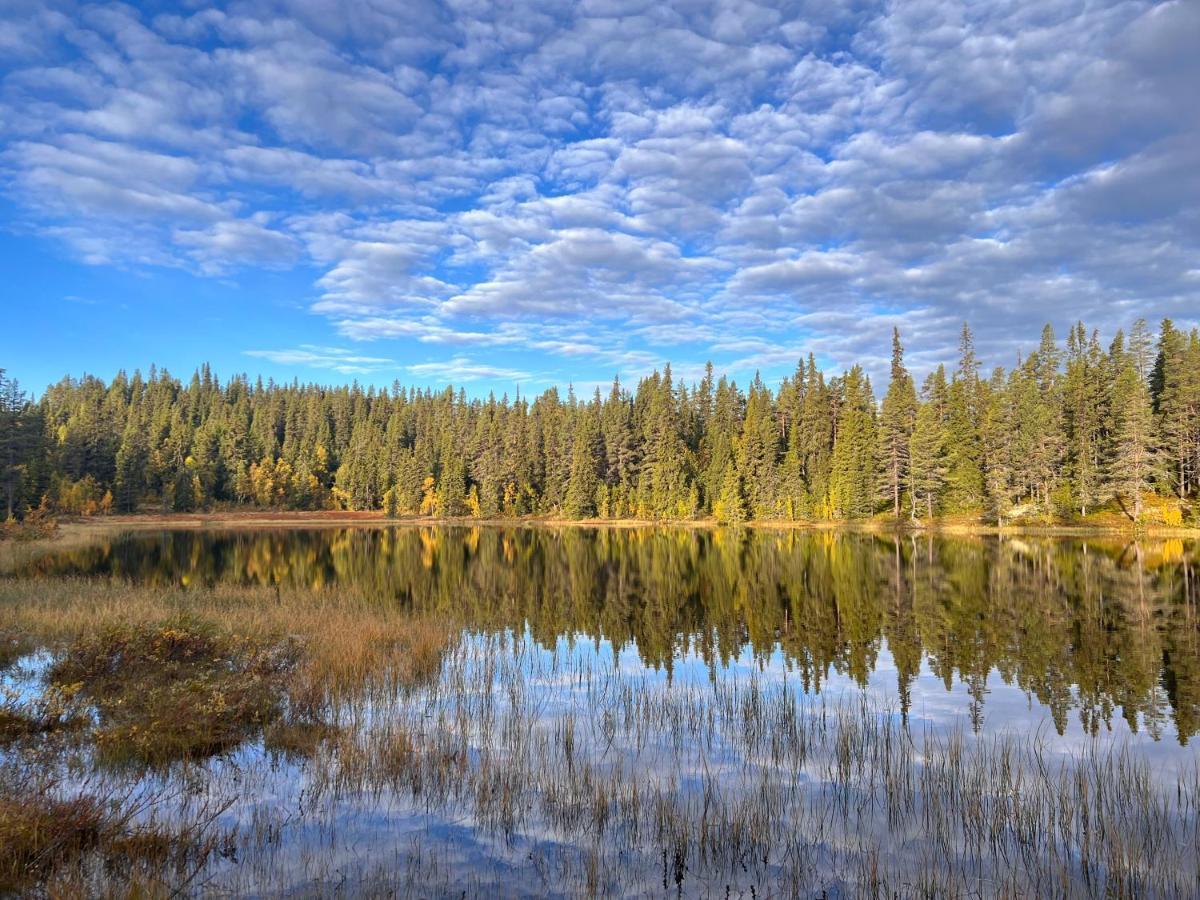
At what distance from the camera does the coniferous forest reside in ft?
250

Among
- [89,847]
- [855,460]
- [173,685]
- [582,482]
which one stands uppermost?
[855,460]

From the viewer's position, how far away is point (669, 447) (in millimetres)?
109562

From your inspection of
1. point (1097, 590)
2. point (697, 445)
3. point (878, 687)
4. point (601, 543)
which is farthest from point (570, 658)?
point (697, 445)

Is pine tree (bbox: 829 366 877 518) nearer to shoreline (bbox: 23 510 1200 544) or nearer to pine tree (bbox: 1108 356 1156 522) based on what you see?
shoreline (bbox: 23 510 1200 544)

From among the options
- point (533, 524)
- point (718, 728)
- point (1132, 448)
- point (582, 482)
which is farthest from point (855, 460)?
point (718, 728)

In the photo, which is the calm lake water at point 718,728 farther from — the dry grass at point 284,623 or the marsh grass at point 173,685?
the dry grass at point 284,623

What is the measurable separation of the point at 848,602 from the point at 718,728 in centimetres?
1827

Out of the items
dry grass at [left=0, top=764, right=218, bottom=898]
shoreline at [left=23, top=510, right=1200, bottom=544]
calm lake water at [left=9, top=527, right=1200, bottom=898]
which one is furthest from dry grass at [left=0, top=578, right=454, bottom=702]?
shoreline at [left=23, top=510, right=1200, bottom=544]

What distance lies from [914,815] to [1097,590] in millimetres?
28724

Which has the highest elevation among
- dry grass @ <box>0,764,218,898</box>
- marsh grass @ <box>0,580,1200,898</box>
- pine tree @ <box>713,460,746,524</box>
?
pine tree @ <box>713,460,746,524</box>

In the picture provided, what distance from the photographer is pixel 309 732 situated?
12.4 meters

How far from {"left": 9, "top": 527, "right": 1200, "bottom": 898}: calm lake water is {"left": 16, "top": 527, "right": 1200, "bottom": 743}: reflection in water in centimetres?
17

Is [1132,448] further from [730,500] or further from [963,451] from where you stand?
[730,500]

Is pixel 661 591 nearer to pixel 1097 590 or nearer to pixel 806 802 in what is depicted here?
pixel 1097 590
